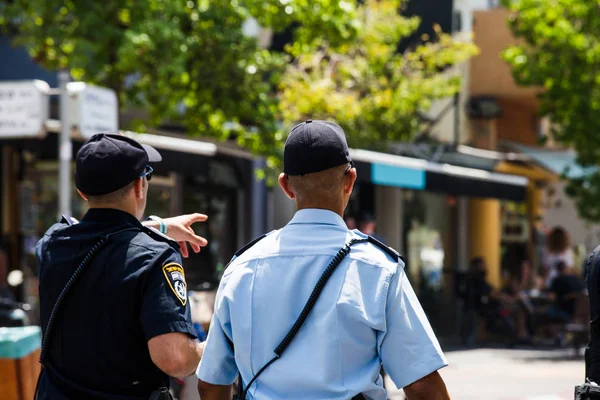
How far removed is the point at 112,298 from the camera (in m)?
3.39

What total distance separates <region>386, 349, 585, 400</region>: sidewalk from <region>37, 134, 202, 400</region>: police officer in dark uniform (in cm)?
886

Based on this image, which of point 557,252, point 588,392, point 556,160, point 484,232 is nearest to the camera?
point 588,392

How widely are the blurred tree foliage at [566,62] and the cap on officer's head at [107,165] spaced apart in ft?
53.7

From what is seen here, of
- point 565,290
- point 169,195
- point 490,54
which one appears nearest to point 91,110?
point 169,195

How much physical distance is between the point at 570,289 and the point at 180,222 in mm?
16343

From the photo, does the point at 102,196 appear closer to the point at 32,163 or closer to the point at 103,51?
the point at 103,51

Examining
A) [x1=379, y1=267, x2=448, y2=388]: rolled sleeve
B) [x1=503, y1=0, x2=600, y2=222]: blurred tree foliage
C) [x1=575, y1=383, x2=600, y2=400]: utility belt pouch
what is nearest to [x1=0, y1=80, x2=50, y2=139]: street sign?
[x1=575, y1=383, x2=600, y2=400]: utility belt pouch

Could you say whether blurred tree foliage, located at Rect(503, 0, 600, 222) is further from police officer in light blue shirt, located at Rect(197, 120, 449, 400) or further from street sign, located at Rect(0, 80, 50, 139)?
police officer in light blue shirt, located at Rect(197, 120, 449, 400)

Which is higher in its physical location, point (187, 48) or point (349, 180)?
point (187, 48)

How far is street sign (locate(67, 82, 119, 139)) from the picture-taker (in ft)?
31.8

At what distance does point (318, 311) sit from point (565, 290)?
1724cm

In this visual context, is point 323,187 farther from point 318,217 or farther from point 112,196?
point 112,196

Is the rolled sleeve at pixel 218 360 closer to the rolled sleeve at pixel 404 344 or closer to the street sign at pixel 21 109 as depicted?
the rolled sleeve at pixel 404 344

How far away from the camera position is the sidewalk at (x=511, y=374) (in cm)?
1241
